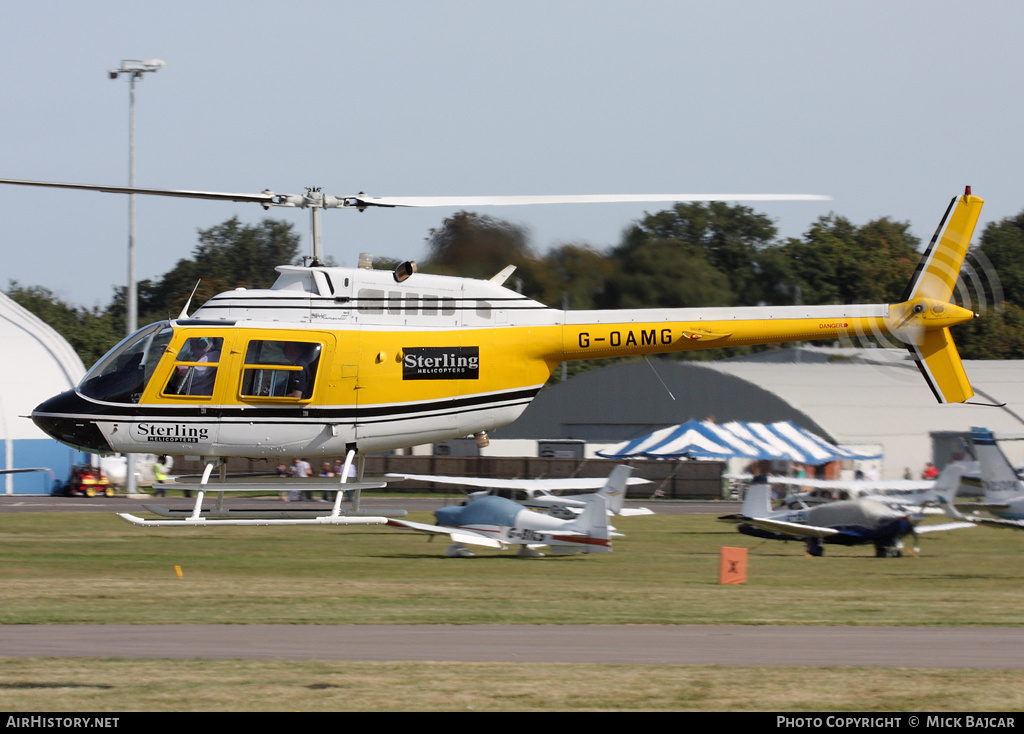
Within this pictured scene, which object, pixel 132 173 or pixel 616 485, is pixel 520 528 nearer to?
pixel 616 485

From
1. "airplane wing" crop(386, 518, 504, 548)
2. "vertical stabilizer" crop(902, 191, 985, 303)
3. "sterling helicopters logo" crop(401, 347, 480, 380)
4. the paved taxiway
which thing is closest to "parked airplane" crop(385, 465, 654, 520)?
"airplane wing" crop(386, 518, 504, 548)

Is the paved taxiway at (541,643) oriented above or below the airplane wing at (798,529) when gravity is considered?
below

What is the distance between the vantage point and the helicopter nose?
39.2ft

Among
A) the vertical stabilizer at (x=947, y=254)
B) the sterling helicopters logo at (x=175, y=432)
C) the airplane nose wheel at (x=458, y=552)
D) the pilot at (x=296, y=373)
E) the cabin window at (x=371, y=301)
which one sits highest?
the vertical stabilizer at (x=947, y=254)

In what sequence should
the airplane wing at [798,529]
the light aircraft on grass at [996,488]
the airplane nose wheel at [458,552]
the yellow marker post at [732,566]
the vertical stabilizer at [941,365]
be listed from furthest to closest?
the airplane wing at [798,529]
the airplane nose wheel at [458,552]
the light aircraft on grass at [996,488]
the yellow marker post at [732,566]
the vertical stabilizer at [941,365]

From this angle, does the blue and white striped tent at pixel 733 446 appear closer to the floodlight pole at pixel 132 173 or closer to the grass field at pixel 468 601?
the grass field at pixel 468 601

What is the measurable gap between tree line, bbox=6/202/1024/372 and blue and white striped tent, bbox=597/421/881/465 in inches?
360

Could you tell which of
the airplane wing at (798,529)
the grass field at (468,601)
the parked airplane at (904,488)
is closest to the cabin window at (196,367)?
the grass field at (468,601)

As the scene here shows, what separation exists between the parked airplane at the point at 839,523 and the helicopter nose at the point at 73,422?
17.2m

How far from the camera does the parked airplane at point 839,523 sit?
2534 cm

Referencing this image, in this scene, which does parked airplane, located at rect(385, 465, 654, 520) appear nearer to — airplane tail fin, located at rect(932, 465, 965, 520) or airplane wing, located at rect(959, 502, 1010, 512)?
airplane tail fin, located at rect(932, 465, 965, 520)

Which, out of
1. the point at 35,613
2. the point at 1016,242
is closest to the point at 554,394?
the point at 1016,242

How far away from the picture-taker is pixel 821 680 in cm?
1204

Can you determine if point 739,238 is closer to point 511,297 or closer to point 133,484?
point 511,297
